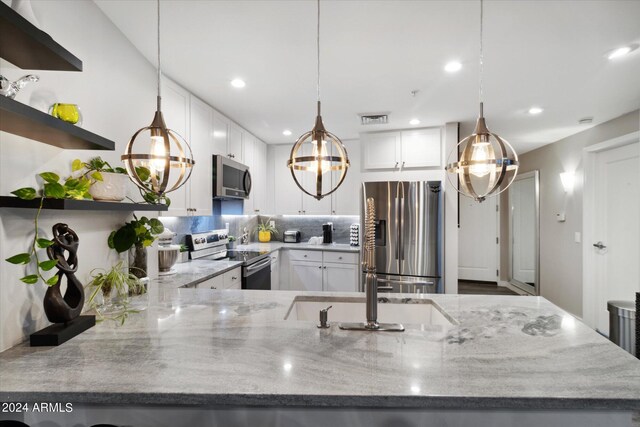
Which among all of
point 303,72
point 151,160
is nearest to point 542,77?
point 303,72

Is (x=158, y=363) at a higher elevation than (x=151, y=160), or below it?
below

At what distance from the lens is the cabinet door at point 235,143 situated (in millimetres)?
3652

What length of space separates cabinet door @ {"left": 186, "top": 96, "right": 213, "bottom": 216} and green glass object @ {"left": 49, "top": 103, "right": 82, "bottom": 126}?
56.9 inches

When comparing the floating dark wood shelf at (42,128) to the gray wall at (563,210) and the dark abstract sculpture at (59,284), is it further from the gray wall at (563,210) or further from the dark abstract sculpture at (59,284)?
the gray wall at (563,210)

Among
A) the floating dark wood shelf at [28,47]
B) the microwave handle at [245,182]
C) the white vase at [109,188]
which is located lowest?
the white vase at [109,188]

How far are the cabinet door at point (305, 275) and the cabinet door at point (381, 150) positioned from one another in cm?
154

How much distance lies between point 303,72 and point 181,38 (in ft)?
2.87

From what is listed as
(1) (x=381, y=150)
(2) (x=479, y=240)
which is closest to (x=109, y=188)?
(1) (x=381, y=150)

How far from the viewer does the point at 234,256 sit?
136 inches

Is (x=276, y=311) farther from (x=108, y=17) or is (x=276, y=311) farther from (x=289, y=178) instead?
(x=289, y=178)

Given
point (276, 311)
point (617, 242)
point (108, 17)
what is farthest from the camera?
point (617, 242)

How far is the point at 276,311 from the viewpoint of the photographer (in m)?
1.52

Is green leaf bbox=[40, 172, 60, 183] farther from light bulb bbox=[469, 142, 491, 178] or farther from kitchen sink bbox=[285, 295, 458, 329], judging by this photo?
light bulb bbox=[469, 142, 491, 178]

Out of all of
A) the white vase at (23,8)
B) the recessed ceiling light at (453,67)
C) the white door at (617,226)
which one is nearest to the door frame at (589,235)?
the white door at (617,226)
